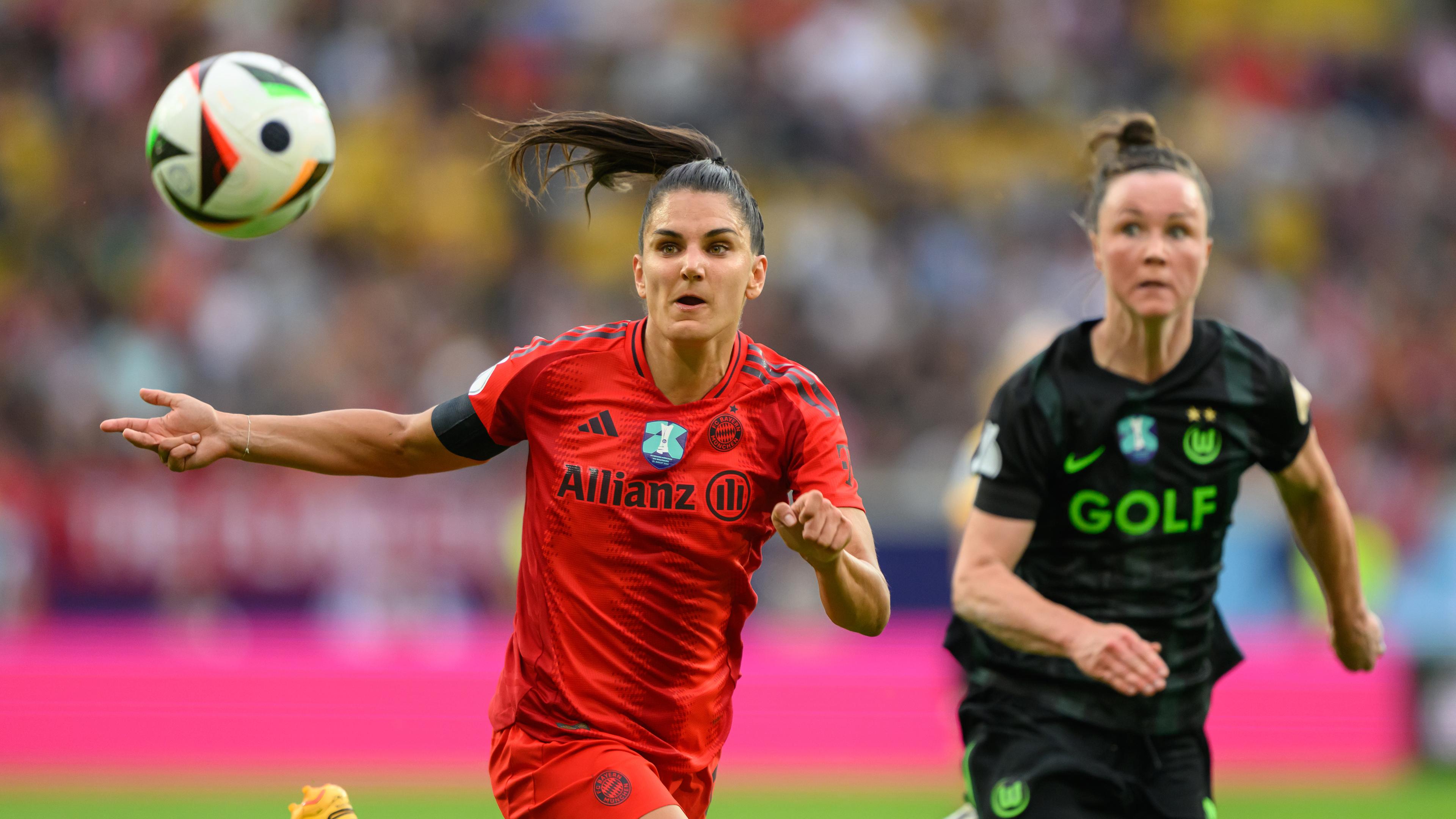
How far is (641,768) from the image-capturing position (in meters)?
4.52

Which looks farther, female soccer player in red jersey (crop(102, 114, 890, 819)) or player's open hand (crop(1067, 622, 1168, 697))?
female soccer player in red jersey (crop(102, 114, 890, 819))

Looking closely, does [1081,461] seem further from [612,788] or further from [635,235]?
[635,235]

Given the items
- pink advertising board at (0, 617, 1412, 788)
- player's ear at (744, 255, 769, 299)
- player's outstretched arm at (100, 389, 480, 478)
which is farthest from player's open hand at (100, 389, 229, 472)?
pink advertising board at (0, 617, 1412, 788)

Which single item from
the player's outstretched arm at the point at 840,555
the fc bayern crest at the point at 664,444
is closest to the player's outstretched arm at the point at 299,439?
the fc bayern crest at the point at 664,444

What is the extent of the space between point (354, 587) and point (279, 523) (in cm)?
72

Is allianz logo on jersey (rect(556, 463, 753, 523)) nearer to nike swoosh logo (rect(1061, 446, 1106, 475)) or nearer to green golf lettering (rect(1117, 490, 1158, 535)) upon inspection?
nike swoosh logo (rect(1061, 446, 1106, 475))

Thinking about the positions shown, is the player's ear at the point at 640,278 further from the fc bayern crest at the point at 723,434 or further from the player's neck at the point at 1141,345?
the player's neck at the point at 1141,345

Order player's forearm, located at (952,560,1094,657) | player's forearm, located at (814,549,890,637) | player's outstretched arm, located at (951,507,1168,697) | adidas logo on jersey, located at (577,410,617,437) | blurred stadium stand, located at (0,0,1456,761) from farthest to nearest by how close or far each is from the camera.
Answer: blurred stadium stand, located at (0,0,1456,761), adidas logo on jersey, located at (577,410,617,437), player's forearm, located at (952,560,1094,657), player's outstretched arm, located at (951,507,1168,697), player's forearm, located at (814,549,890,637)

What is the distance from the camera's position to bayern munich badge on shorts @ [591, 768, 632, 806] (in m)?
4.46

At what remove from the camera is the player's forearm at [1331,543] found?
516 cm

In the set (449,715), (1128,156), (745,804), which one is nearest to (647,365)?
(1128,156)

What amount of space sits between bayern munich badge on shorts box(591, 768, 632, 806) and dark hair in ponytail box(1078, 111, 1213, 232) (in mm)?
2214

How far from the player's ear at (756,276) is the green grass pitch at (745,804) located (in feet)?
18.9

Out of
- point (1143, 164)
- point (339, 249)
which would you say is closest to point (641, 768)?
point (1143, 164)
